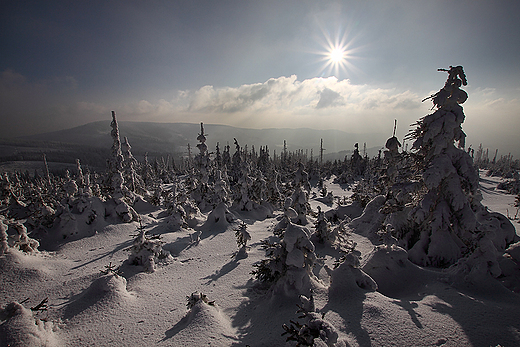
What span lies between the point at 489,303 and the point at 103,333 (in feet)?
33.7

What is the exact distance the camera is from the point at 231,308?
21.9 ft

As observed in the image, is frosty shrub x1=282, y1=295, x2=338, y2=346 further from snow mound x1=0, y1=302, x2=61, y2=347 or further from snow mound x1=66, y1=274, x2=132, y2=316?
snow mound x1=66, y1=274, x2=132, y2=316

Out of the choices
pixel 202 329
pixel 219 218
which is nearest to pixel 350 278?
pixel 202 329

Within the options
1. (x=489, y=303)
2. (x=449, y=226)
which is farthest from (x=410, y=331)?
(x=449, y=226)

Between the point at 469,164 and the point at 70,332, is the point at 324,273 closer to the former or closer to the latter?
the point at 469,164

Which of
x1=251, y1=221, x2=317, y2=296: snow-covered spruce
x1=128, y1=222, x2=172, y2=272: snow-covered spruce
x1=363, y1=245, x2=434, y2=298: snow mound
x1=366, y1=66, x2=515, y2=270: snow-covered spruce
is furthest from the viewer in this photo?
x1=128, y1=222, x2=172, y2=272: snow-covered spruce

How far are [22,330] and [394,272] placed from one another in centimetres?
1047

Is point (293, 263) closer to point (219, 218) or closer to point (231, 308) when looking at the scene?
point (231, 308)

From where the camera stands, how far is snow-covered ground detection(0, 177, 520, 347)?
177 inches

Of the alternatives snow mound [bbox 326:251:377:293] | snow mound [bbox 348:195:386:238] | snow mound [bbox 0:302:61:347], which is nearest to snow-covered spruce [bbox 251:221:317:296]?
snow mound [bbox 326:251:377:293]

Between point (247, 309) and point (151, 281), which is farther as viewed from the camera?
point (151, 281)

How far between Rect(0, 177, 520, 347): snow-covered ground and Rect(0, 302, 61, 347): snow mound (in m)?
0.02

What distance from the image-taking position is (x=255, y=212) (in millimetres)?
23000

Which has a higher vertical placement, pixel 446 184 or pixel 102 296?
pixel 446 184
